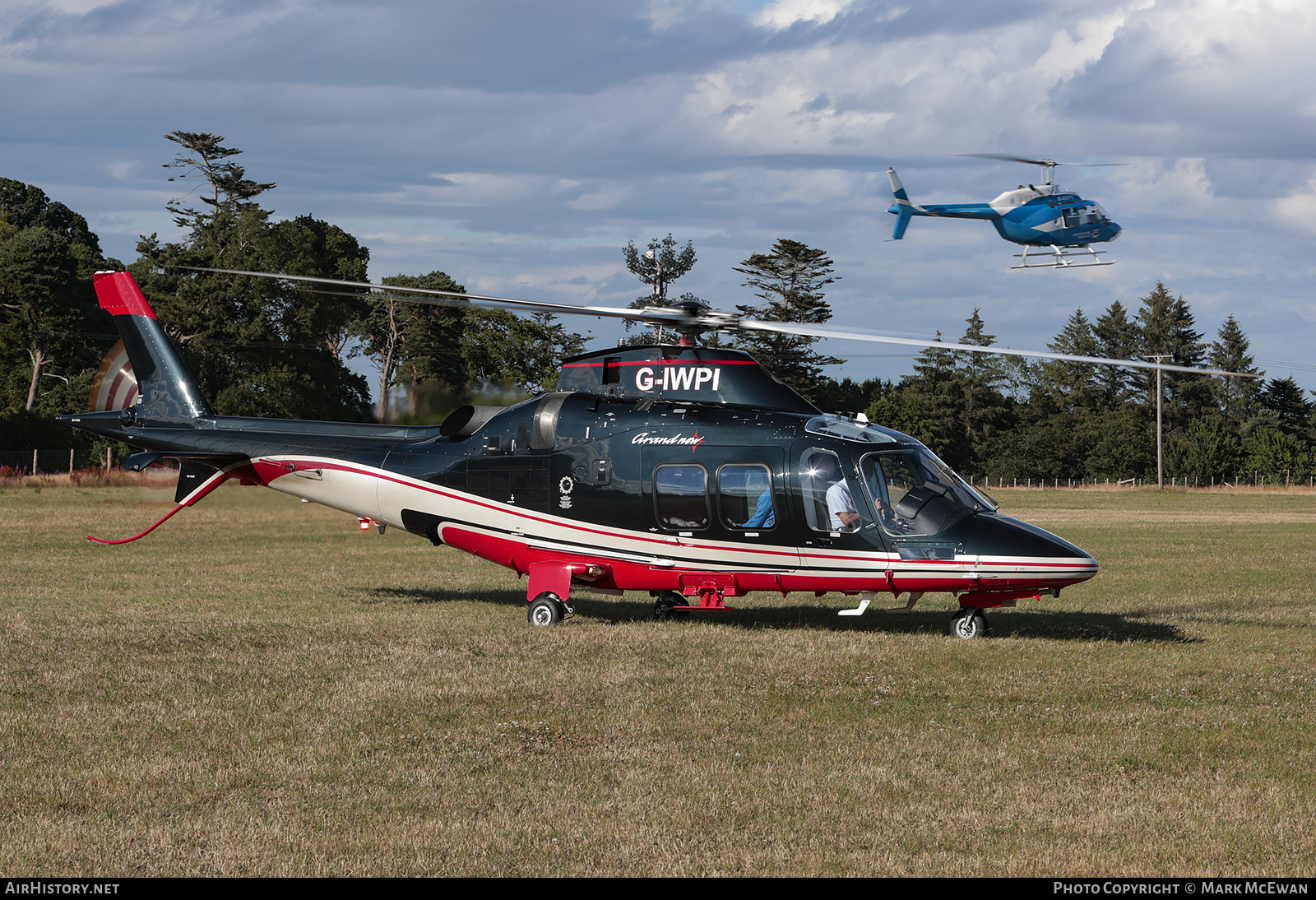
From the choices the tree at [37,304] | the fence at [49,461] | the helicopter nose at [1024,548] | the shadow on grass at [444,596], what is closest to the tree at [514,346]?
the fence at [49,461]

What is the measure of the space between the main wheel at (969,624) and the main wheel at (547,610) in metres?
4.79

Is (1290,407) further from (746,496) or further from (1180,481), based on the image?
(746,496)

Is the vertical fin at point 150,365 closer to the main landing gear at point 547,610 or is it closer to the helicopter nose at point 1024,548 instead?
the main landing gear at point 547,610

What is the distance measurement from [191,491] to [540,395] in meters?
5.55

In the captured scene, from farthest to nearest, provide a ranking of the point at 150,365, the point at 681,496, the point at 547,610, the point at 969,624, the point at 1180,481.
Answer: the point at 1180,481, the point at 150,365, the point at 547,610, the point at 681,496, the point at 969,624

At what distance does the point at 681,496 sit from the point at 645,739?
5.49 m

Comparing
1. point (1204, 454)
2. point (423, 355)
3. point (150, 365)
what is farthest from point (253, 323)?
point (1204, 454)

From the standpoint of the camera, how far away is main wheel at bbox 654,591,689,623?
15461 mm

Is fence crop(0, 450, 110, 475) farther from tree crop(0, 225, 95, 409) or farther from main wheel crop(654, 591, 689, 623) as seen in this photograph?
main wheel crop(654, 591, 689, 623)

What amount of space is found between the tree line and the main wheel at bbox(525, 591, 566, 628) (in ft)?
88.2

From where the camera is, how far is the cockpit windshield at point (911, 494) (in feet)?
43.1

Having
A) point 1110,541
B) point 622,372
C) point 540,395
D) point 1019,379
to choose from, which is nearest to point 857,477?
point 622,372

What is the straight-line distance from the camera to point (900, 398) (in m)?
92.6

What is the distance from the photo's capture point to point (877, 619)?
1562 centimetres
